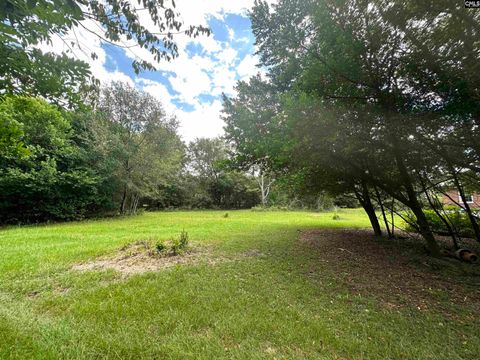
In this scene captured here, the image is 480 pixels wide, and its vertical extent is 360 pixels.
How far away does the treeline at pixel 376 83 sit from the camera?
3297 millimetres

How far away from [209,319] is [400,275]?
390 centimetres

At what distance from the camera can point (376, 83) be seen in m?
4.00

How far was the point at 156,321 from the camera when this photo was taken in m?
2.49

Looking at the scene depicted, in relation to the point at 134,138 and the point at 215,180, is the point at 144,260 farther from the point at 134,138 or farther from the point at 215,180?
the point at 215,180

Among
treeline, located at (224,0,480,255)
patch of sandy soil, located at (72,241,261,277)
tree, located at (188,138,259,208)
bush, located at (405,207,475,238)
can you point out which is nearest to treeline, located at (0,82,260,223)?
patch of sandy soil, located at (72,241,261,277)

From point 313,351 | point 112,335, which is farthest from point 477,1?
point 112,335

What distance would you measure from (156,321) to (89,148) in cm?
1551

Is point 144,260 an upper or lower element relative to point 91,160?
lower

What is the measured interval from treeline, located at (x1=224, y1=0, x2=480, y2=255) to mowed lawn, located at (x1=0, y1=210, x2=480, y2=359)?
2520 mm

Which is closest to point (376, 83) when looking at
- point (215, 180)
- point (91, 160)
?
point (91, 160)

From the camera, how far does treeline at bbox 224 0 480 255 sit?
3297 millimetres

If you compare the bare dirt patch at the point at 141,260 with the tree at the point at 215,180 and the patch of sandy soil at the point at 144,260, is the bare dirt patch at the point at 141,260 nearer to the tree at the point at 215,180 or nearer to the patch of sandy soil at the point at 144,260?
the patch of sandy soil at the point at 144,260

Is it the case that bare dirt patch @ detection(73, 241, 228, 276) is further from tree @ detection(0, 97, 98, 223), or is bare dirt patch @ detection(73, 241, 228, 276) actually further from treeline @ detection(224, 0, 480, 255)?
tree @ detection(0, 97, 98, 223)

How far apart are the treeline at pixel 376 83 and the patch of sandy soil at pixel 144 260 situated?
2.83m
